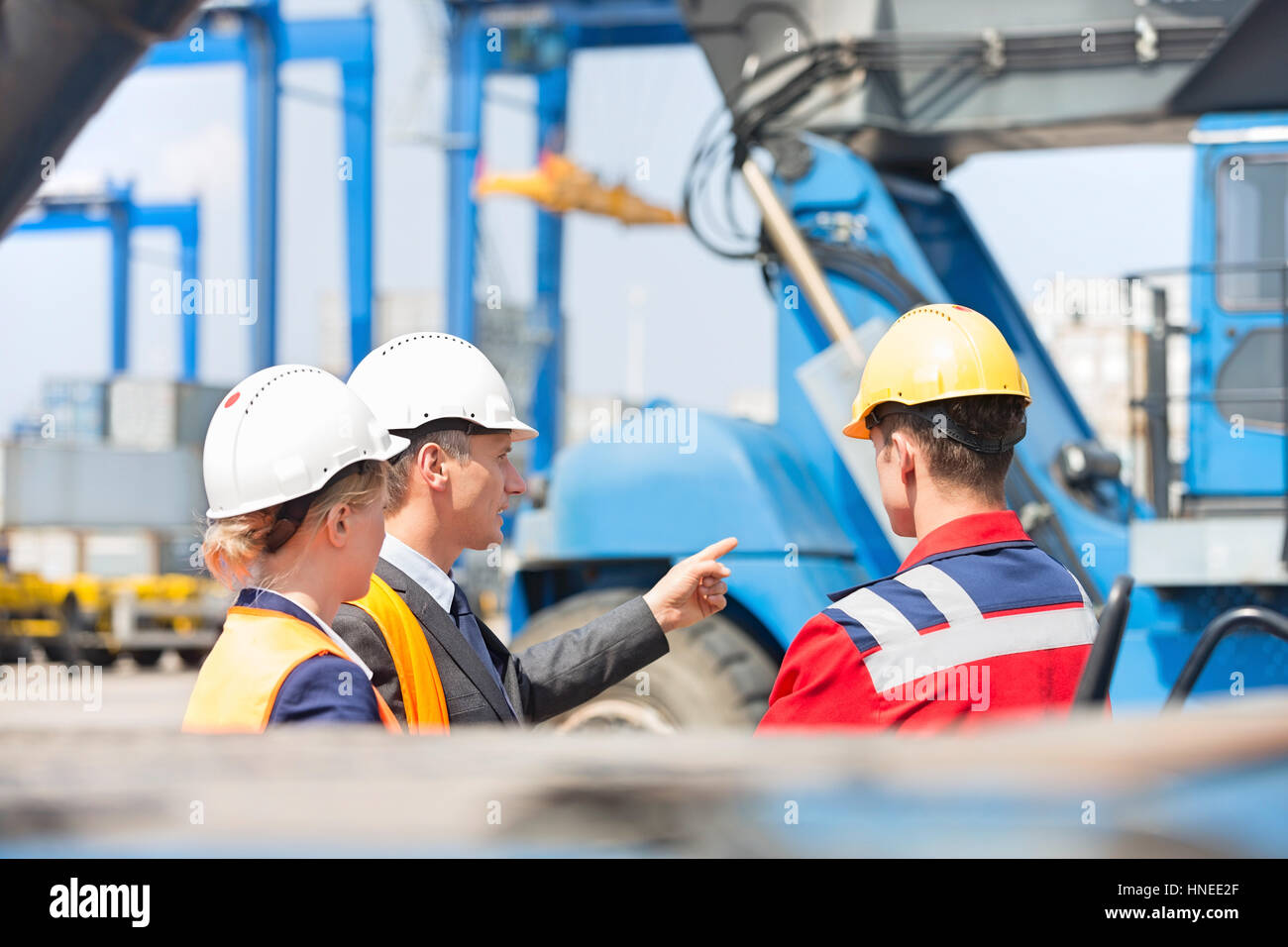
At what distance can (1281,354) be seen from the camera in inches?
193

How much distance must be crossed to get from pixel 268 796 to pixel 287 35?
938 inches

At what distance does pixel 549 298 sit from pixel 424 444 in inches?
865

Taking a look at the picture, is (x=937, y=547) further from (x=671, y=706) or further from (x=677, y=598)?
(x=671, y=706)

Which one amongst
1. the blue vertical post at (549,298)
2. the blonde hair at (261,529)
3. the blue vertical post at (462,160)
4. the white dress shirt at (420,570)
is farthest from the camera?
the blue vertical post at (549,298)

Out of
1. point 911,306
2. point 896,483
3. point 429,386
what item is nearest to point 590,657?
point 429,386

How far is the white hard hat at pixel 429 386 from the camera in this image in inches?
98.9

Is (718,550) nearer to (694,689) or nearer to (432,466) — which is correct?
(432,466)

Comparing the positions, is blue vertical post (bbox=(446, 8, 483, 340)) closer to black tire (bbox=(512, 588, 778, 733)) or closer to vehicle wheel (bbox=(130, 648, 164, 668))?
vehicle wheel (bbox=(130, 648, 164, 668))

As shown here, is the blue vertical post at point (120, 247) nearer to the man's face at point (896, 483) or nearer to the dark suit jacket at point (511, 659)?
the dark suit jacket at point (511, 659)

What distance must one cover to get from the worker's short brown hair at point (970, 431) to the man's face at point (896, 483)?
0.11 feet

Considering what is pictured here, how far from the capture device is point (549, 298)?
2423 centimetres

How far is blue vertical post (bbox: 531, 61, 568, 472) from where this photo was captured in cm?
2352

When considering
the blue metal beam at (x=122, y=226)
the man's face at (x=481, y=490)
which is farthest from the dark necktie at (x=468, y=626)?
the blue metal beam at (x=122, y=226)
